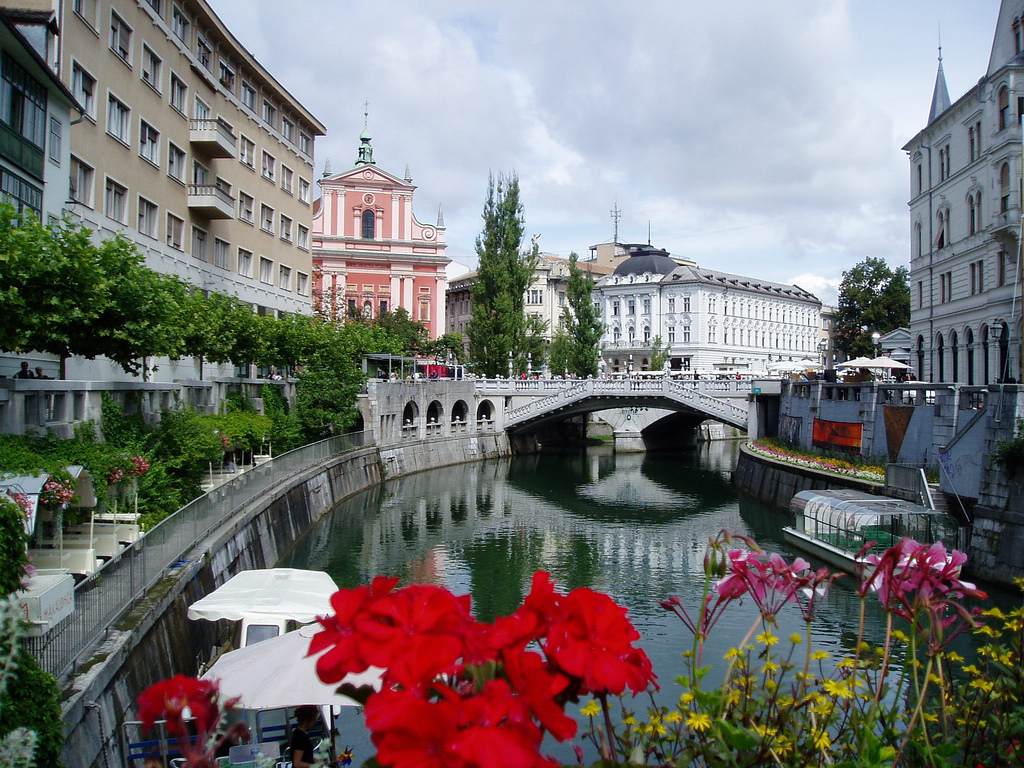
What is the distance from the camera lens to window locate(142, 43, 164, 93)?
3078cm

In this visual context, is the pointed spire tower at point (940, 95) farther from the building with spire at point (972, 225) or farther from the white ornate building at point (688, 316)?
the white ornate building at point (688, 316)

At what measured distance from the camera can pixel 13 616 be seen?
3625mm

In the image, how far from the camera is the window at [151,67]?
30784mm

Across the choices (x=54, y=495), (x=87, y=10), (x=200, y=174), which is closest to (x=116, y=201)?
(x=87, y=10)

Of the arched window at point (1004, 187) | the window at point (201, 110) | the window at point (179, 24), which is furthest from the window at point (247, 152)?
the arched window at point (1004, 187)

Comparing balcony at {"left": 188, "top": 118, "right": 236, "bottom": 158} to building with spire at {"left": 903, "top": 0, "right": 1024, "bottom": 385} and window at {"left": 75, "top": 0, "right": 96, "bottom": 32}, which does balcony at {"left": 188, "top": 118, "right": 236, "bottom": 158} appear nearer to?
window at {"left": 75, "top": 0, "right": 96, "bottom": 32}

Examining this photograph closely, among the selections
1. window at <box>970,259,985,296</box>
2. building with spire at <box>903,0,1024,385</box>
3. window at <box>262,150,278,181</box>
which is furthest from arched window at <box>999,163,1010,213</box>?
window at <box>262,150,278,181</box>

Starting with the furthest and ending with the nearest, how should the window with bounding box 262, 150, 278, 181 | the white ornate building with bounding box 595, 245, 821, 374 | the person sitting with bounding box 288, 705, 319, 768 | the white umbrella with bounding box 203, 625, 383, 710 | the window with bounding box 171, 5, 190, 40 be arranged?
1. the white ornate building with bounding box 595, 245, 821, 374
2. the window with bounding box 262, 150, 278, 181
3. the window with bounding box 171, 5, 190, 40
4. the white umbrella with bounding box 203, 625, 383, 710
5. the person sitting with bounding box 288, 705, 319, 768

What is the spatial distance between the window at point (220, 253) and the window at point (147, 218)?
18.7 ft

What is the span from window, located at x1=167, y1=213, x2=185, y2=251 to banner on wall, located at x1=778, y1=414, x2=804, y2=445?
2940 cm

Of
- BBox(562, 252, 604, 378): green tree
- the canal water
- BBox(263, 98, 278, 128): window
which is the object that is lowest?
the canal water

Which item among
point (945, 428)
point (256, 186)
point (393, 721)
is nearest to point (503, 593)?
point (945, 428)

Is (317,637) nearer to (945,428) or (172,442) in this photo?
(172,442)

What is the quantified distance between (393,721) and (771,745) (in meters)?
2.27
